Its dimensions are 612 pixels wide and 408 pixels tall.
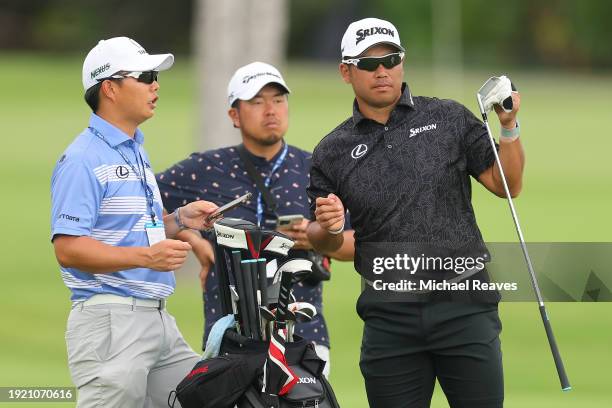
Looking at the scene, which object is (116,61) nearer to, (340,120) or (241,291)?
(241,291)

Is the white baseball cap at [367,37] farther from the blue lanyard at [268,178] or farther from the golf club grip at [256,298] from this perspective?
the blue lanyard at [268,178]

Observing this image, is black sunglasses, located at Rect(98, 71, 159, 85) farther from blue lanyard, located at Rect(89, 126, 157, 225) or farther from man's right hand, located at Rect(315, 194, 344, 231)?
man's right hand, located at Rect(315, 194, 344, 231)

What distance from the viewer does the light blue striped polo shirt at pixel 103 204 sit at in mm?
5621

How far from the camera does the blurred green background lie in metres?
11.7

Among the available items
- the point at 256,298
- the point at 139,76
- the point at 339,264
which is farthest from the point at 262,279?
the point at 339,264

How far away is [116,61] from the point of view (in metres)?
5.96

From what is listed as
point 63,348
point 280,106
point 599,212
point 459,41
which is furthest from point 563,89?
point 280,106

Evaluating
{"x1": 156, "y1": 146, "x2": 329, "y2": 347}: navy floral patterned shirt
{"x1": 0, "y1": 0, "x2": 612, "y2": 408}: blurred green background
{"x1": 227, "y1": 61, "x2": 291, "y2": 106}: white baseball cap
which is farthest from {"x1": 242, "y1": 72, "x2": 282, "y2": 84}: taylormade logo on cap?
{"x1": 0, "y1": 0, "x2": 612, "y2": 408}: blurred green background

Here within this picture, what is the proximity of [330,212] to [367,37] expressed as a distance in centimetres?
81

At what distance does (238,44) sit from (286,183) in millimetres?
7957

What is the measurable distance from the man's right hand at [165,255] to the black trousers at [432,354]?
88 centimetres

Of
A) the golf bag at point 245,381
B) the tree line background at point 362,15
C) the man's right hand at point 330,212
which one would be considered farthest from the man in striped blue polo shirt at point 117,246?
the tree line background at point 362,15

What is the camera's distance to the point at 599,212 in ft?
71.6

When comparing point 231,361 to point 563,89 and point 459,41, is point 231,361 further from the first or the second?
point 459,41
